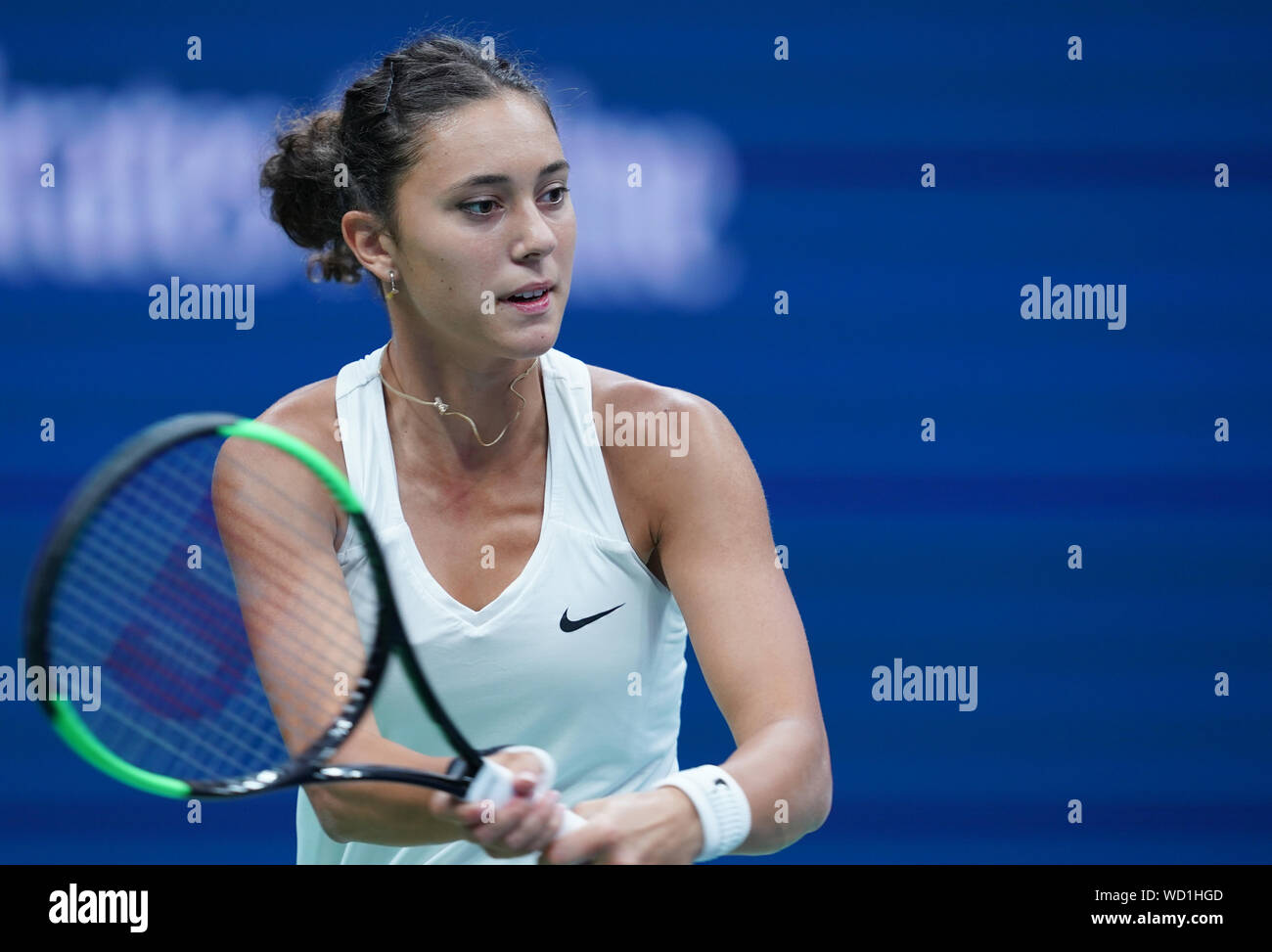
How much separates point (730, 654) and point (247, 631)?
571 millimetres

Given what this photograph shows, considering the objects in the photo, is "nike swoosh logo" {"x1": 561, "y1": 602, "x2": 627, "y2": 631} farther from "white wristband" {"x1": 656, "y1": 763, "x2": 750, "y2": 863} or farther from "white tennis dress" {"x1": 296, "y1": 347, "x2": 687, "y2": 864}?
"white wristband" {"x1": 656, "y1": 763, "x2": 750, "y2": 863}

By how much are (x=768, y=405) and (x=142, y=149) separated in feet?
4.42

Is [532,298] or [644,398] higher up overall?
[532,298]

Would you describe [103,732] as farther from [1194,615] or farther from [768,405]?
[1194,615]

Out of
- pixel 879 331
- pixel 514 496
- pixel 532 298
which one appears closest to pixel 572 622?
pixel 514 496

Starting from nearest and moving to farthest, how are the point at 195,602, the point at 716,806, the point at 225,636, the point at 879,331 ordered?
Answer: the point at 716,806
the point at 225,636
the point at 195,602
the point at 879,331

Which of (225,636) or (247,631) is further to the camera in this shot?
(225,636)

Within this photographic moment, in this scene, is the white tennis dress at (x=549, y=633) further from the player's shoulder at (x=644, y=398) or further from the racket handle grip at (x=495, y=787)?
the racket handle grip at (x=495, y=787)

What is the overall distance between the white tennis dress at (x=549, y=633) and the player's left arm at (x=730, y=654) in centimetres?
8

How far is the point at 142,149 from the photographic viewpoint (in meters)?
2.82

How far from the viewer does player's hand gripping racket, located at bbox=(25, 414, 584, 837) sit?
1370 millimetres

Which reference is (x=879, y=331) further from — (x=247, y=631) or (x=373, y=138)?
(x=247, y=631)

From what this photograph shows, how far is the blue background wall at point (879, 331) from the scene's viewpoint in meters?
2.86

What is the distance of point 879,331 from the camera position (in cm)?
293
